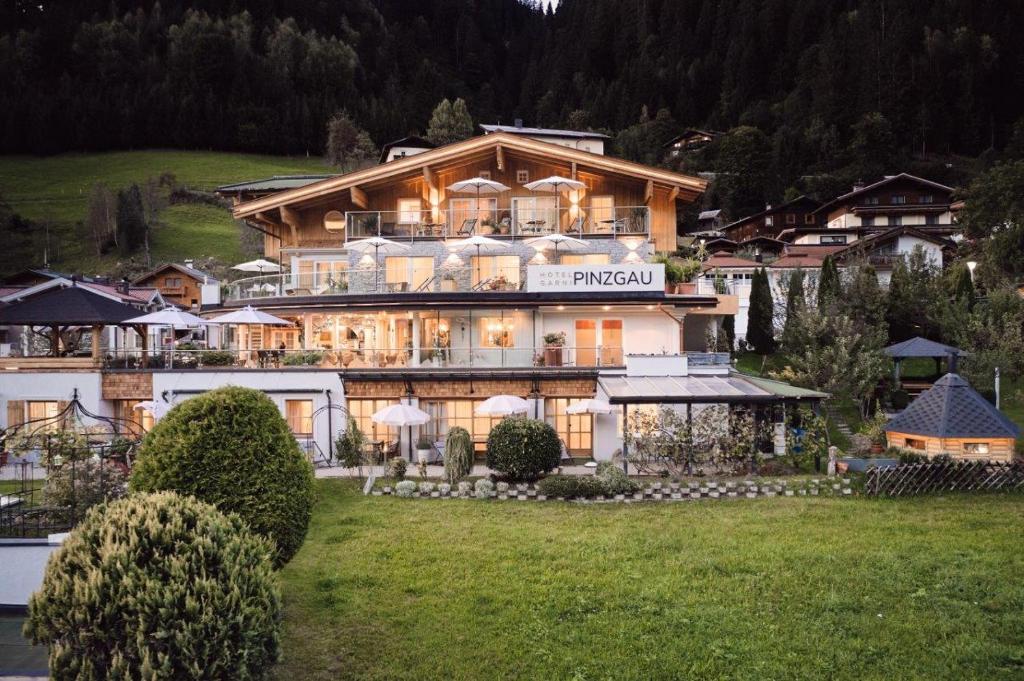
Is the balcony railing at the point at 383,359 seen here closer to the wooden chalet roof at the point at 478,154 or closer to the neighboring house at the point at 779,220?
the wooden chalet roof at the point at 478,154

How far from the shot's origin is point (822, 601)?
11.2 m

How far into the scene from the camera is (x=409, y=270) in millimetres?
30625

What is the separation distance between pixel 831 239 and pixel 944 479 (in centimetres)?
5251

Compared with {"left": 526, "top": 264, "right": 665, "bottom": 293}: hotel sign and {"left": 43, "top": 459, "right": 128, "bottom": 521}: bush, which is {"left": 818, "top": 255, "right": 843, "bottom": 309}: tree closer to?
{"left": 526, "top": 264, "right": 665, "bottom": 293}: hotel sign

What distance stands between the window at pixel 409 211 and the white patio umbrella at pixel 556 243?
6.40 metres

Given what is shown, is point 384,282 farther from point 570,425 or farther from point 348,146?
point 348,146

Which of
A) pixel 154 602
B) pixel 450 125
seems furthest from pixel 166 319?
pixel 450 125

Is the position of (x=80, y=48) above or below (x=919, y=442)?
above

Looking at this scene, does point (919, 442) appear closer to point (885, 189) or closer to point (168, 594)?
point (168, 594)

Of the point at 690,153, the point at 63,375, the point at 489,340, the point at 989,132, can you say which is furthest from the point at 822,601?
the point at 989,132

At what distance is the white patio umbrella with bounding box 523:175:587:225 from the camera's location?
1196 inches

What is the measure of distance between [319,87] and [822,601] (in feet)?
418

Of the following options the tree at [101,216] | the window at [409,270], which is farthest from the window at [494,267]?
the tree at [101,216]

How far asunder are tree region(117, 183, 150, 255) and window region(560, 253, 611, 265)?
5388cm
